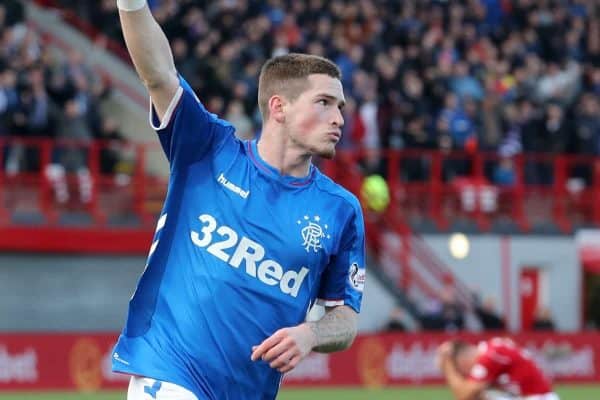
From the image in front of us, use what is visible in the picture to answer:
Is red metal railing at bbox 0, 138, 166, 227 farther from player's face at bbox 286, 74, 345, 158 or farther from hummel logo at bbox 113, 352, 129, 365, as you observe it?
player's face at bbox 286, 74, 345, 158

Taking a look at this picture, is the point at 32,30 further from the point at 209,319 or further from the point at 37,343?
the point at 209,319

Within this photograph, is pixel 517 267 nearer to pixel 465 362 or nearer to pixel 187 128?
pixel 465 362

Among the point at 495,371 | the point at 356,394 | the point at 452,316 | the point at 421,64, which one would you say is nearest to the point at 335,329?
the point at 495,371

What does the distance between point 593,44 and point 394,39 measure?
18.1 feet

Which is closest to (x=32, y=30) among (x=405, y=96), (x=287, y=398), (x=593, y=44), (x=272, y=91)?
(x=405, y=96)

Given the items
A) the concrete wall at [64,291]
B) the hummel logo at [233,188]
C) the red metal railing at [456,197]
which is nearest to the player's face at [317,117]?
the hummel logo at [233,188]

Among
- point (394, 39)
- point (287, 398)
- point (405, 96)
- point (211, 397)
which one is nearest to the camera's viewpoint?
point (211, 397)

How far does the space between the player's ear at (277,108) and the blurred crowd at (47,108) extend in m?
14.8

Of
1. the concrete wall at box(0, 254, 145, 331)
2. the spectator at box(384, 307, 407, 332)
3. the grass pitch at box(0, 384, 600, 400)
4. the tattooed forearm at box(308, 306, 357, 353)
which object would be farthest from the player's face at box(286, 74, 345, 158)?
the spectator at box(384, 307, 407, 332)

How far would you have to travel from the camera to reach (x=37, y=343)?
19203 mm

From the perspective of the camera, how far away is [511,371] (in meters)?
10.6

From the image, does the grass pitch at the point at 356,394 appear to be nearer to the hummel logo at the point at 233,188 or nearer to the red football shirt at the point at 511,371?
the red football shirt at the point at 511,371

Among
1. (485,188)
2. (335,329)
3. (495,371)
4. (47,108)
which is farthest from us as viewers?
(485,188)

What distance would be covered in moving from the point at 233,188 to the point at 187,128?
1.10 ft
